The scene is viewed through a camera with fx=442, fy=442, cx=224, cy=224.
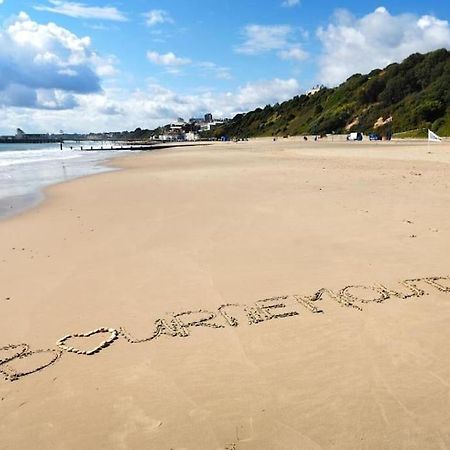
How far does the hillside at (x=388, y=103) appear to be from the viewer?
61.3 m

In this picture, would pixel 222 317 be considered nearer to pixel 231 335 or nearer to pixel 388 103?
pixel 231 335

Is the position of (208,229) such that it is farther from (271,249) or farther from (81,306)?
(81,306)

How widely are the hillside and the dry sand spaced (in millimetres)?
51366

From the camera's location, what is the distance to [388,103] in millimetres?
76562

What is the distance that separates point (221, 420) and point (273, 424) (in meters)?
0.41

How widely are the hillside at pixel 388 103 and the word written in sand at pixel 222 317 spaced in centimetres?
5269

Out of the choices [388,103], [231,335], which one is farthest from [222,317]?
[388,103]

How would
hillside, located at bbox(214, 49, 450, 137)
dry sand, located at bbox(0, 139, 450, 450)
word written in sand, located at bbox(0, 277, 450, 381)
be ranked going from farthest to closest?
hillside, located at bbox(214, 49, 450, 137)
word written in sand, located at bbox(0, 277, 450, 381)
dry sand, located at bbox(0, 139, 450, 450)

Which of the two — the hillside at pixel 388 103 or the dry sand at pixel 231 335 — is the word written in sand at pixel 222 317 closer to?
the dry sand at pixel 231 335

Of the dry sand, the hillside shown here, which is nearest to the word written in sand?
the dry sand

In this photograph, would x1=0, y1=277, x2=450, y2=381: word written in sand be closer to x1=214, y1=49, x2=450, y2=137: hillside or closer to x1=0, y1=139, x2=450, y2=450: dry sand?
x1=0, y1=139, x2=450, y2=450: dry sand

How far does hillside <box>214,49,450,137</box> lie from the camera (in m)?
61.3

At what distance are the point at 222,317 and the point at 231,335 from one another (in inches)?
19.1

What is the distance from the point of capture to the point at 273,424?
3465 mm
